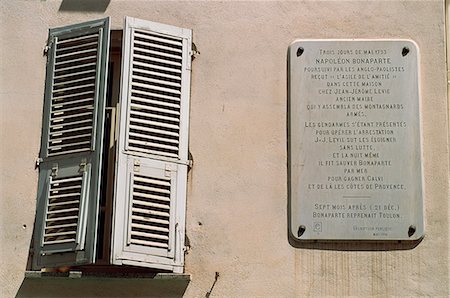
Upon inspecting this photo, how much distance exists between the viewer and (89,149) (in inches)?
348

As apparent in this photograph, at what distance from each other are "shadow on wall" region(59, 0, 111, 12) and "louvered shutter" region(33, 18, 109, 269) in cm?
34

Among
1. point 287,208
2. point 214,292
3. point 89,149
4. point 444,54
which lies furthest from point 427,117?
point 89,149

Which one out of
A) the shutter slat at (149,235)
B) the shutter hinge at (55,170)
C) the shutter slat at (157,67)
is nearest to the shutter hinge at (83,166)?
the shutter hinge at (55,170)

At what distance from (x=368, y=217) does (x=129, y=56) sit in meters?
2.61

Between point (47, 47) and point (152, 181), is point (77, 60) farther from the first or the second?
point (152, 181)

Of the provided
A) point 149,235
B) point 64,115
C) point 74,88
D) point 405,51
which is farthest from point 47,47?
point 405,51

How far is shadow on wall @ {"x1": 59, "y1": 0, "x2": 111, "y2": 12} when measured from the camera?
9.65m

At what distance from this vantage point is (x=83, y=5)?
9672 millimetres

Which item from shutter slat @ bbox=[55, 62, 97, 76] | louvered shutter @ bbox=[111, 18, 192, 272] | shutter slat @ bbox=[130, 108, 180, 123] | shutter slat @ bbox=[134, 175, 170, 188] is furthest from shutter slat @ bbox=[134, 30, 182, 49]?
shutter slat @ bbox=[134, 175, 170, 188]

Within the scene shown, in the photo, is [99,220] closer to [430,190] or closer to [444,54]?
[430,190]

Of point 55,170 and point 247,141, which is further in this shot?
point 247,141

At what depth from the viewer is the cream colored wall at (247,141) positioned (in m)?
8.80

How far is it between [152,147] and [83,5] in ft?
5.73

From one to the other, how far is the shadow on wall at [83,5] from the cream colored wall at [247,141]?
5 centimetres
